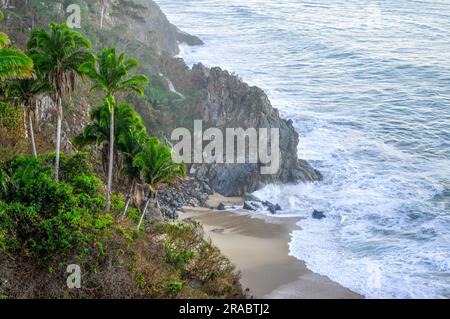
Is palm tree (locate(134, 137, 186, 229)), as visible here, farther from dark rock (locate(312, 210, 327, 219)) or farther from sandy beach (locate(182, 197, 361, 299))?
dark rock (locate(312, 210, 327, 219))

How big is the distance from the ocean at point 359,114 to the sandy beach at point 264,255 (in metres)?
1.11

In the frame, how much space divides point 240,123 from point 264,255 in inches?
777

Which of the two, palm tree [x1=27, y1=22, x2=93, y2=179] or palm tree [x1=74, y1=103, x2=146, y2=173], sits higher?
palm tree [x1=27, y1=22, x2=93, y2=179]

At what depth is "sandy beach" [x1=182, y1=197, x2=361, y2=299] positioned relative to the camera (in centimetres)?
3419

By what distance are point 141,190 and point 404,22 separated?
281 ft

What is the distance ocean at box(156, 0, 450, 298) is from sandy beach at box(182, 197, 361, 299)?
3.64 feet

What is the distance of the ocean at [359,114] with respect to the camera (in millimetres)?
38969

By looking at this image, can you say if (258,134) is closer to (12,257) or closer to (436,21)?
(12,257)

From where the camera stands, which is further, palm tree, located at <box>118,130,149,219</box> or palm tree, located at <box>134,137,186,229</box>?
palm tree, located at <box>118,130,149,219</box>

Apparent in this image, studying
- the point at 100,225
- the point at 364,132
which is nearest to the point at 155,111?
the point at 364,132

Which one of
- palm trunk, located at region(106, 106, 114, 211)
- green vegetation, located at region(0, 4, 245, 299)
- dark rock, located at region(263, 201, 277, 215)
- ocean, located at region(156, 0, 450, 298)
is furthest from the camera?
dark rock, located at region(263, 201, 277, 215)

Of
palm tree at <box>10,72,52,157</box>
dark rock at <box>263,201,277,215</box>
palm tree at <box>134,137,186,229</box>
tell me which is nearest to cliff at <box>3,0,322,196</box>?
dark rock at <box>263,201,277,215</box>

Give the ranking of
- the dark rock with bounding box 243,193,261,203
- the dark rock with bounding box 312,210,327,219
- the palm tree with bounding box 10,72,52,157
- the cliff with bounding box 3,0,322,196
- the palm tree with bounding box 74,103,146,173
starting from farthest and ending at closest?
1. the dark rock with bounding box 243,193,261,203
2. the cliff with bounding box 3,0,322,196
3. the dark rock with bounding box 312,210,327,219
4. the palm tree with bounding box 74,103,146,173
5. the palm tree with bounding box 10,72,52,157
